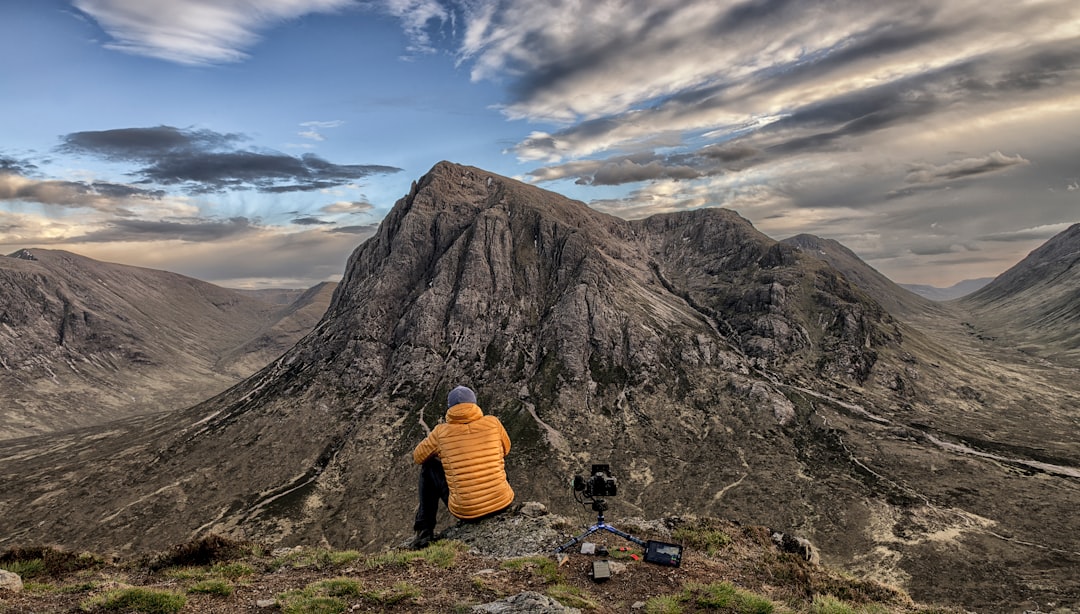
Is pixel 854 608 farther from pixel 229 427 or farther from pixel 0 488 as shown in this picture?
pixel 0 488

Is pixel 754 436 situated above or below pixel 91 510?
above

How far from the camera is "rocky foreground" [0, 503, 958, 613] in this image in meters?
14.1

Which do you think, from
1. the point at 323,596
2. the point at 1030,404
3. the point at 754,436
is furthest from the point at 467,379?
the point at 1030,404

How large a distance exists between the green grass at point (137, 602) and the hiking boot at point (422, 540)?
919cm

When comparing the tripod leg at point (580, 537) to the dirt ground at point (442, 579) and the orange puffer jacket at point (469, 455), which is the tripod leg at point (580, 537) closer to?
the dirt ground at point (442, 579)

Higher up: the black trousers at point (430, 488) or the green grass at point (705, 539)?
the black trousers at point (430, 488)

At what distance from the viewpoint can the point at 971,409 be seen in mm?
180625

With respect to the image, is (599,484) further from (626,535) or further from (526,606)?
(526,606)

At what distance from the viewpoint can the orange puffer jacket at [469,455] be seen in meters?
19.2

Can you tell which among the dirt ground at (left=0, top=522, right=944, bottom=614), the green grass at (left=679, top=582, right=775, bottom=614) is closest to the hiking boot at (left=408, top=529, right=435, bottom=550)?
the dirt ground at (left=0, top=522, right=944, bottom=614)

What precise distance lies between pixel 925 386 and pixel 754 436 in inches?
3535

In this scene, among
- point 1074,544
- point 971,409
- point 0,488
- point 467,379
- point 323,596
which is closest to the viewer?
point 323,596

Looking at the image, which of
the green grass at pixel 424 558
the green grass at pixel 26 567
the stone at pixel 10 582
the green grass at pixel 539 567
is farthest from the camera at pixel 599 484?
the green grass at pixel 26 567

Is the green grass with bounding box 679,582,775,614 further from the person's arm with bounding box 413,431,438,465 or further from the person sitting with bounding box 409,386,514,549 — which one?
the person's arm with bounding box 413,431,438,465
